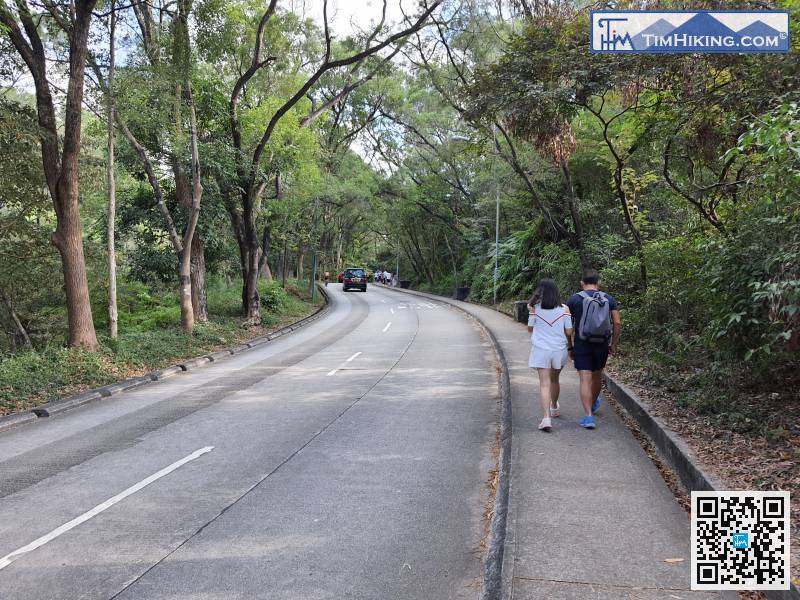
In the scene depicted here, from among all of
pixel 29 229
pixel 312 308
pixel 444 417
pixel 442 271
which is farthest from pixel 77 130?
pixel 442 271

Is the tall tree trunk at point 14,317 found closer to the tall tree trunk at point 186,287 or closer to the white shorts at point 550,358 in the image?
the tall tree trunk at point 186,287

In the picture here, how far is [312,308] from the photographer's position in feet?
113

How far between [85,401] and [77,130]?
215 inches

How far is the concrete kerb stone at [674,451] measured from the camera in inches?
185

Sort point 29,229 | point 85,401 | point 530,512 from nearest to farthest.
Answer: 1. point 530,512
2. point 85,401
3. point 29,229

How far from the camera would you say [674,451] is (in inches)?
235

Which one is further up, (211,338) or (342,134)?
(342,134)

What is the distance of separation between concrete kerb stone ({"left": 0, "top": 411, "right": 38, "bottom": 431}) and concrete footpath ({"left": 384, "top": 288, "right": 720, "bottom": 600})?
7190 millimetres

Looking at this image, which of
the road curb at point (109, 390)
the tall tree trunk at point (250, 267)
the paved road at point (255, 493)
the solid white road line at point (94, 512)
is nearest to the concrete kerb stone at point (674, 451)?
the paved road at point (255, 493)

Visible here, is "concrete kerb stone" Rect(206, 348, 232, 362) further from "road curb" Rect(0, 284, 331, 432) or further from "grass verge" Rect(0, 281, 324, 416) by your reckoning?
"grass verge" Rect(0, 281, 324, 416)

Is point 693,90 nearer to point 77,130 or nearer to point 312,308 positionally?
point 77,130

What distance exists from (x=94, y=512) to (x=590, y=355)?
17.6 ft

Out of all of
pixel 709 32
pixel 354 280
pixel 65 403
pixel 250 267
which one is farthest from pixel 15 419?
pixel 354 280

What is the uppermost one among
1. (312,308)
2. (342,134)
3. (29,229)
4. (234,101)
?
(342,134)
